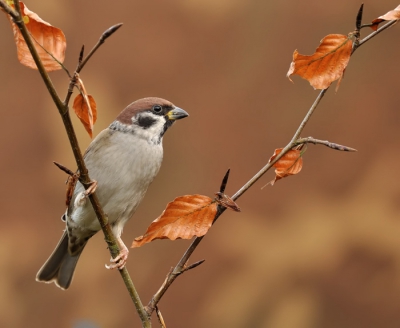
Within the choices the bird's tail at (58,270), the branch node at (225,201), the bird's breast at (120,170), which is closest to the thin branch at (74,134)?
the branch node at (225,201)

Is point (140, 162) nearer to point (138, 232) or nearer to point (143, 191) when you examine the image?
point (143, 191)

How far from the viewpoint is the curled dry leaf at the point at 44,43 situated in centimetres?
80

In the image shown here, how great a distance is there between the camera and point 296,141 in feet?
2.84

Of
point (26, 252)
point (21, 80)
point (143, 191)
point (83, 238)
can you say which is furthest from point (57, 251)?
point (21, 80)

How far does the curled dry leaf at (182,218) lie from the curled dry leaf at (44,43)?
10.4 inches

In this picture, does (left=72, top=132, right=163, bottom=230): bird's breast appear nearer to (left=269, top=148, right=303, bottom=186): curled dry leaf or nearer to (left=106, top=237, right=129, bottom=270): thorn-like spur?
(left=106, top=237, right=129, bottom=270): thorn-like spur

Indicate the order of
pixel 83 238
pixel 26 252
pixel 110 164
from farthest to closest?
pixel 26 252 < pixel 83 238 < pixel 110 164

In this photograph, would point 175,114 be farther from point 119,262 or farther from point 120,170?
point 119,262

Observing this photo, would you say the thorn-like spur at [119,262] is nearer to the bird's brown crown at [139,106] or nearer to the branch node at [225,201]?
the branch node at [225,201]

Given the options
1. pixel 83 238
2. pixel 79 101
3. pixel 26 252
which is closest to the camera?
pixel 79 101

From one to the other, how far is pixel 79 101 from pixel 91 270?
1761mm

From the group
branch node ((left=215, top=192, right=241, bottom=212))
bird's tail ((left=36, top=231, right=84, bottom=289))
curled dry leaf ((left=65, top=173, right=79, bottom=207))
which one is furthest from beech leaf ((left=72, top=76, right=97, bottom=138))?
bird's tail ((left=36, top=231, right=84, bottom=289))

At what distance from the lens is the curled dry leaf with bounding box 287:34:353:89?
819mm

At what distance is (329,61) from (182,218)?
314mm
